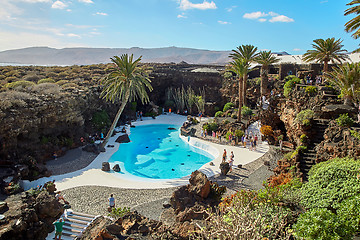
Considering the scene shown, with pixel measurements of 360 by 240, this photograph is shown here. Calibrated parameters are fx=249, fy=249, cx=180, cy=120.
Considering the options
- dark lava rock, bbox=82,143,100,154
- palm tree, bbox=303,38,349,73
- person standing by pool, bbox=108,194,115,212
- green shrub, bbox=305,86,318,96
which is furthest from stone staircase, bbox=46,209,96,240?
palm tree, bbox=303,38,349,73

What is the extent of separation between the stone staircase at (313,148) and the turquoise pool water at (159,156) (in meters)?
8.70

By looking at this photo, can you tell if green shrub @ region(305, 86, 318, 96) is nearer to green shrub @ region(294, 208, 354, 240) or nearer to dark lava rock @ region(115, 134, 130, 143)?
green shrub @ region(294, 208, 354, 240)

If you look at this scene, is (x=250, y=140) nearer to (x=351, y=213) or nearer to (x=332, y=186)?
(x=332, y=186)

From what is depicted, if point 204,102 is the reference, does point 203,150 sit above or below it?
below

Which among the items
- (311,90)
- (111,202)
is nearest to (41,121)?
(111,202)

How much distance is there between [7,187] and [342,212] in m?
16.9

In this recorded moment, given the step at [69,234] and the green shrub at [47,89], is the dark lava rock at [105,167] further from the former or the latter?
the green shrub at [47,89]

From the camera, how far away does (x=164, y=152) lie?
25234 millimetres

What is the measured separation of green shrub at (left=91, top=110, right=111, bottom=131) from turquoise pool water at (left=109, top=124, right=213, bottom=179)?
3344 millimetres

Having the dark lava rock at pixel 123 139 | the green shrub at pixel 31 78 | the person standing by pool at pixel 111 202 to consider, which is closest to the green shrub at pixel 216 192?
the person standing by pool at pixel 111 202

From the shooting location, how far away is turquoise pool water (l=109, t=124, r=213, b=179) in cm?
2070

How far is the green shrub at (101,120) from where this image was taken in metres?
27.8

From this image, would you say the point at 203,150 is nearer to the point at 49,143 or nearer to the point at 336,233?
the point at 49,143

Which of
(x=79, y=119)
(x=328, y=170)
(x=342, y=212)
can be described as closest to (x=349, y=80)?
(x=328, y=170)
